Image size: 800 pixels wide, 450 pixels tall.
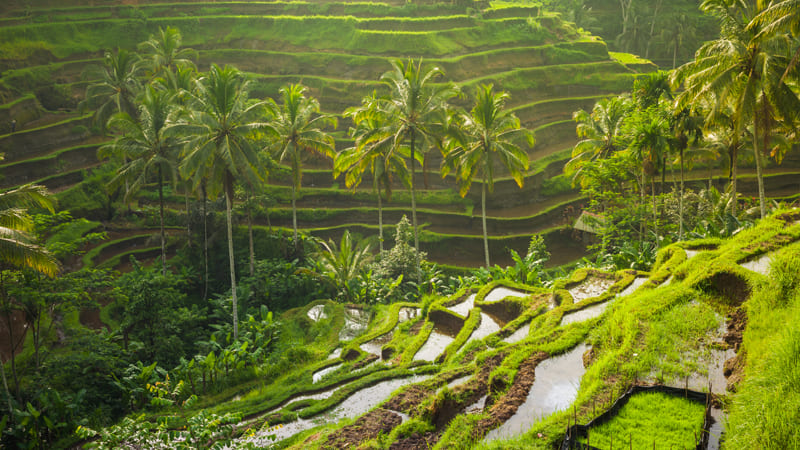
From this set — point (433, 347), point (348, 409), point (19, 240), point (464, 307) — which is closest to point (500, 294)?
point (464, 307)

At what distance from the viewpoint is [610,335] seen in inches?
330

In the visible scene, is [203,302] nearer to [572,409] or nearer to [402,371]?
[402,371]

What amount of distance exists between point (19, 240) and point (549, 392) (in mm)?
10245

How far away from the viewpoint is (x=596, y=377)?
23.4 ft

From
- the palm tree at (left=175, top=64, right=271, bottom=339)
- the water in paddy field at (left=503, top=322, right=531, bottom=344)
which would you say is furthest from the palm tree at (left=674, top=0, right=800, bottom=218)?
the palm tree at (left=175, top=64, right=271, bottom=339)

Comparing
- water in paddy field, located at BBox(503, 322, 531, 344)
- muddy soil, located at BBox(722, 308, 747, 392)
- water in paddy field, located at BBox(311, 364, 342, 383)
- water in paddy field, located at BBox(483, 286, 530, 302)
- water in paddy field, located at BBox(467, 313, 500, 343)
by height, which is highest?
muddy soil, located at BBox(722, 308, 747, 392)

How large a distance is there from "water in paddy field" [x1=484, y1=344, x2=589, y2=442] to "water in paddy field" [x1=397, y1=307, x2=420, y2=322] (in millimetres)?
8396

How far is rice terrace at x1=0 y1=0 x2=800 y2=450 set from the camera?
24.4 ft

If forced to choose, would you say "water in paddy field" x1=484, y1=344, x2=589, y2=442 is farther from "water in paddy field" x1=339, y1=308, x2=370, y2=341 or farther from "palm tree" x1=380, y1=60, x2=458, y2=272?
"palm tree" x1=380, y1=60, x2=458, y2=272

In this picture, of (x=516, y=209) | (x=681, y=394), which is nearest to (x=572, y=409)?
(x=681, y=394)

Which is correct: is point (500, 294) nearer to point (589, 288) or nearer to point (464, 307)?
point (464, 307)

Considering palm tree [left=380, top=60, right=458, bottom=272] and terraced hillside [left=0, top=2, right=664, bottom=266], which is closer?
palm tree [left=380, top=60, right=458, bottom=272]

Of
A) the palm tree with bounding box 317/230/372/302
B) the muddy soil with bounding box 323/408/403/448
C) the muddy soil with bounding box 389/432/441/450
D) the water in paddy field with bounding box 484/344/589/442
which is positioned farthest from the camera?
the palm tree with bounding box 317/230/372/302

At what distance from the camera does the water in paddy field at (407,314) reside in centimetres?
1662
